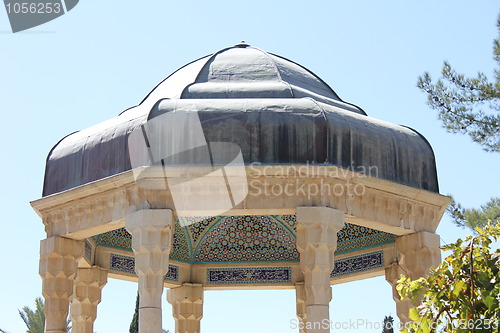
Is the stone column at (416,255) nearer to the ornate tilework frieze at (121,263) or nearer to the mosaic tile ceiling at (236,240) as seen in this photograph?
the mosaic tile ceiling at (236,240)

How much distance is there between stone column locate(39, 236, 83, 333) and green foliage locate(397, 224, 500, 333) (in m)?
7.47

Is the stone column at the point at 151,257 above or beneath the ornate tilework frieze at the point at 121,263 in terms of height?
beneath

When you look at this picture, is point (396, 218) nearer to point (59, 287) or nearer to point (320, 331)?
point (320, 331)

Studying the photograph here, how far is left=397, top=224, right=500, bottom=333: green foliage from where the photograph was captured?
5.22 metres

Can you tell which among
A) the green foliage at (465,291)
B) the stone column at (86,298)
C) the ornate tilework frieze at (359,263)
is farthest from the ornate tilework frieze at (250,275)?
the green foliage at (465,291)

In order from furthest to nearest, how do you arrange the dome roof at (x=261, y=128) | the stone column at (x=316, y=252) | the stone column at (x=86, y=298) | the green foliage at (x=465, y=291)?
the stone column at (x=86, y=298), the dome roof at (x=261, y=128), the stone column at (x=316, y=252), the green foliage at (x=465, y=291)

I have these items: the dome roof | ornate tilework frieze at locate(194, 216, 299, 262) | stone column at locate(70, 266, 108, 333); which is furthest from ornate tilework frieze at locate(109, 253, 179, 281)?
the dome roof

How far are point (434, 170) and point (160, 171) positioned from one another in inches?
165

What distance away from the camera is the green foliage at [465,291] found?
522cm

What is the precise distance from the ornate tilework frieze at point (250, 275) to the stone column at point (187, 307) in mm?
400

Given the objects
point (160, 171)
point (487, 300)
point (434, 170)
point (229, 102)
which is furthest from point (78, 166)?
point (487, 300)

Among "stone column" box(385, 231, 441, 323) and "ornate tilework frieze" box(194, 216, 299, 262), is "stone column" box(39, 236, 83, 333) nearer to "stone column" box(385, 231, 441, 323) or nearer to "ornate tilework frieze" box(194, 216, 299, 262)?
"ornate tilework frieze" box(194, 216, 299, 262)

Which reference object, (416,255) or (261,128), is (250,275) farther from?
(261,128)

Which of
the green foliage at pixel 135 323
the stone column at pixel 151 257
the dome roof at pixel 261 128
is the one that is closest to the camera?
the stone column at pixel 151 257
